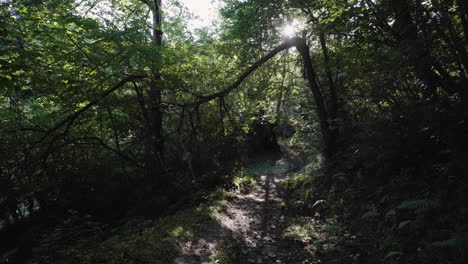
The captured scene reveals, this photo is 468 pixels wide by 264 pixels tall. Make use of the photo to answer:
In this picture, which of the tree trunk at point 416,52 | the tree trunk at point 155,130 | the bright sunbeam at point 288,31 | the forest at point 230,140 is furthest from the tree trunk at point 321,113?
the tree trunk at point 155,130

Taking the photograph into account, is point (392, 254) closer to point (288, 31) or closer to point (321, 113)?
point (321, 113)

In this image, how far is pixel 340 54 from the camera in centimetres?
705

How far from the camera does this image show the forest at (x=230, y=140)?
178 inches

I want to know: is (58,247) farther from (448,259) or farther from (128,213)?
(448,259)

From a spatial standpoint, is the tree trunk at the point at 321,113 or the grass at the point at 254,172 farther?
the grass at the point at 254,172

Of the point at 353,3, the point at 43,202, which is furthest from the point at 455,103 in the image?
the point at 43,202

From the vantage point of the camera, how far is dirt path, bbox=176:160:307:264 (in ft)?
16.7

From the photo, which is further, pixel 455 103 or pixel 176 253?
pixel 176 253

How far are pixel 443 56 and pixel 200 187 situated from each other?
8.64 metres

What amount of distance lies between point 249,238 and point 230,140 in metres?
5.80

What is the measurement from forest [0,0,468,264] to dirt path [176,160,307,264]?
2.3 inches

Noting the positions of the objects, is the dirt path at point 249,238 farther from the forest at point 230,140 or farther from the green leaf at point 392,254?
the green leaf at point 392,254

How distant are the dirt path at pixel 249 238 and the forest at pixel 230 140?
0.19ft

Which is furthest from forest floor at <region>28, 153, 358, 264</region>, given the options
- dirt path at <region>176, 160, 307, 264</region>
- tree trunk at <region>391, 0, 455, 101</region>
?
tree trunk at <region>391, 0, 455, 101</region>
